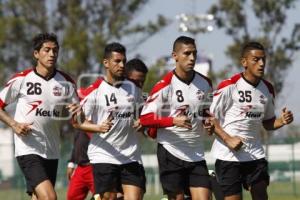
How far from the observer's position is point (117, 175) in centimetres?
1286

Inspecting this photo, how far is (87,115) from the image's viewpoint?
12672 mm

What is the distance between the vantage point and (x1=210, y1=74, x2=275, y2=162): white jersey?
1297cm

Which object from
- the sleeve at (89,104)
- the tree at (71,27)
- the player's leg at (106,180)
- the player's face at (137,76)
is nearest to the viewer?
the sleeve at (89,104)

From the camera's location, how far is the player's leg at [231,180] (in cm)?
1302

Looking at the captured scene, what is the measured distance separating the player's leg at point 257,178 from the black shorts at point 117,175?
147cm

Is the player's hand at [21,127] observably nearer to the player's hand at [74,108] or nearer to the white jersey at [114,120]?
the player's hand at [74,108]

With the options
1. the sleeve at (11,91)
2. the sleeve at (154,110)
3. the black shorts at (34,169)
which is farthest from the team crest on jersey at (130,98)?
the sleeve at (11,91)

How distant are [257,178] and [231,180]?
0.36m

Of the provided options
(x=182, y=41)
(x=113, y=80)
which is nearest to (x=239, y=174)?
(x=182, y=41)

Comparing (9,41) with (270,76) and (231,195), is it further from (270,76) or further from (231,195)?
(231,195)

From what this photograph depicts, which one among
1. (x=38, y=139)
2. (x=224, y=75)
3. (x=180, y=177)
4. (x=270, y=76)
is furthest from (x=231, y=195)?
(x=224, y=75)

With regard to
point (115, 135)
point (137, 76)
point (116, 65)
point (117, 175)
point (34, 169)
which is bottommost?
point (117, 175)

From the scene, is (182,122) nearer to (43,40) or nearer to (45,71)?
(45,71)

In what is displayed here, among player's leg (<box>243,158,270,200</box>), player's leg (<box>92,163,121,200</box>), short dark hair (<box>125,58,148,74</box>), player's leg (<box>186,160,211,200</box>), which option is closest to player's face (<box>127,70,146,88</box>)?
short dark hair (<box>125,58,148,74</box>)
